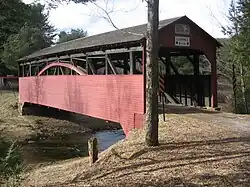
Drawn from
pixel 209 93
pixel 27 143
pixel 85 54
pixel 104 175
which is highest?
pixel 85 54

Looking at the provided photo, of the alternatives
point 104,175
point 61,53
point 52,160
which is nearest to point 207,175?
point 104,175

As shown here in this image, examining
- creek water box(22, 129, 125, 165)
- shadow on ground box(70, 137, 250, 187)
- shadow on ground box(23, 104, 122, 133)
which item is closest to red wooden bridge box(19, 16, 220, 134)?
creek water box(22, 129, 125, 165)

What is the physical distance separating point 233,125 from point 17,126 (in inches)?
627

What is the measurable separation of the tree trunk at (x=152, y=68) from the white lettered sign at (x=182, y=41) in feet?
16.6

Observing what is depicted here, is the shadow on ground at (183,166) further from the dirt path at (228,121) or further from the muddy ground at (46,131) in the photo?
the muddy ground at (46,131)

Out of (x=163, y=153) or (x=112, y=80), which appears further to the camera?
(x=112, y=80)

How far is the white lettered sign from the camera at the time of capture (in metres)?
13.0

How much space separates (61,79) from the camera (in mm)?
19297

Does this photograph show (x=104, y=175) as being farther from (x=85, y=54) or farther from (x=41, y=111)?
(x=41, y=111)

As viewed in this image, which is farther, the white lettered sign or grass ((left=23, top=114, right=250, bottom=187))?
the white lettered sign

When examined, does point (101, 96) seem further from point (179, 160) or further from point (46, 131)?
point (46, 131)

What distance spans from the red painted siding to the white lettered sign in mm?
2020

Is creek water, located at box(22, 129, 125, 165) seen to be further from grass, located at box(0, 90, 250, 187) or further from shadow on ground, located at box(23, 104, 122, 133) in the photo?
grass, located at box(0, 90, 250, 187)

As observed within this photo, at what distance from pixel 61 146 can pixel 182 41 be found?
27.5ft
